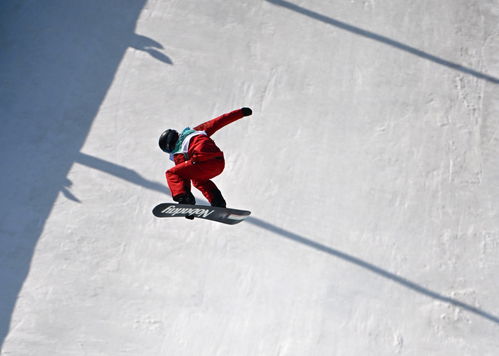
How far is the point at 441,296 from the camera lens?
527cm

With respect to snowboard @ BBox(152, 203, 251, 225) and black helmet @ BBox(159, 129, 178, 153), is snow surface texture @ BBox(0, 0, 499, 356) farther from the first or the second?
black helmet @ BBox(159, 129, 178, 153)

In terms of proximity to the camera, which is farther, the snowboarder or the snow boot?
the snow boot

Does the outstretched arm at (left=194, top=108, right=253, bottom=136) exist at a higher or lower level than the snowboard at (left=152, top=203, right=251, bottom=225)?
higher

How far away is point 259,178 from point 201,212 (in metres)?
1.07

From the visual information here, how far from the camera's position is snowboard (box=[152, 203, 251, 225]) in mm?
4926

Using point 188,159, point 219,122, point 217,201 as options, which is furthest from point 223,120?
point 217,201

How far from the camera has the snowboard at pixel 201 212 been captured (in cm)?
493

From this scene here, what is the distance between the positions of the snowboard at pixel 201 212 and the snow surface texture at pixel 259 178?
17.7 inches

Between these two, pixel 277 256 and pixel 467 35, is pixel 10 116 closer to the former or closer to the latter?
pixel 277 256

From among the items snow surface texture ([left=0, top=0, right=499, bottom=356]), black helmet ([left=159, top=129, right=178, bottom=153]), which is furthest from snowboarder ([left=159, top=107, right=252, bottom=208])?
snow surface texture ([left=0, top=0, right=499, bottom=356])

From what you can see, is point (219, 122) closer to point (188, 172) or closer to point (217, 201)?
point (188, 172)

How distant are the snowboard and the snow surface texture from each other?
45cm

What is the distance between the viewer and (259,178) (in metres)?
5.83

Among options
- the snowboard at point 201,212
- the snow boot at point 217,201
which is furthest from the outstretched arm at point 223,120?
the snowboard at point 201,212
